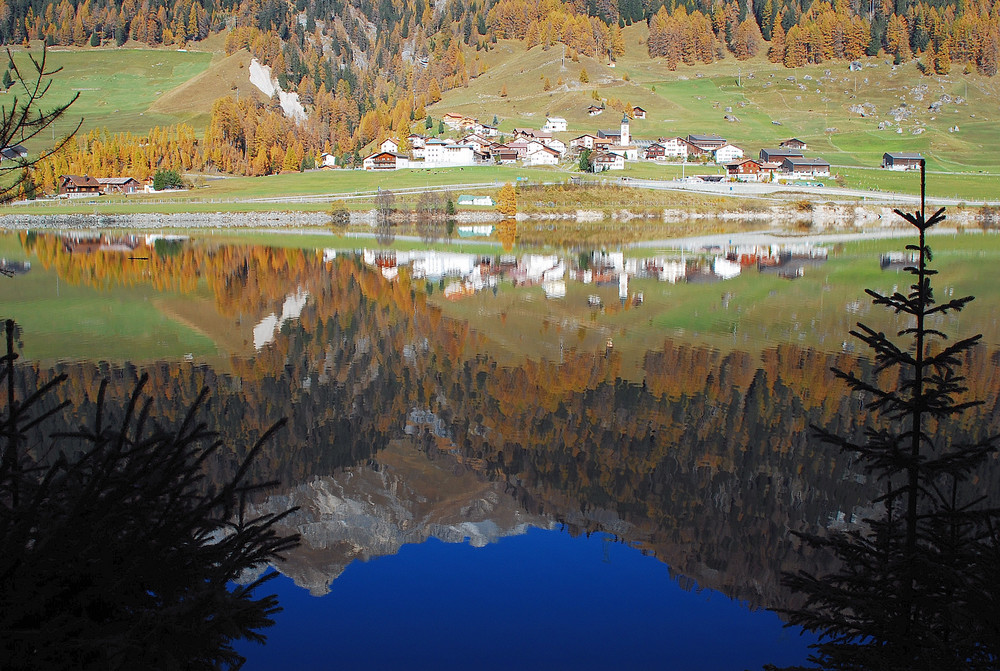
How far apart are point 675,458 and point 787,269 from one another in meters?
36.1

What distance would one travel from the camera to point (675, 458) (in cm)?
1580

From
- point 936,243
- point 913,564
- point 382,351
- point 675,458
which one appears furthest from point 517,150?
point 913,564

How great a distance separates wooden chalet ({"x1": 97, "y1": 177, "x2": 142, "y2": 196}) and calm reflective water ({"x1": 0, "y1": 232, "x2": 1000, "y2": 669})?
76.5 m

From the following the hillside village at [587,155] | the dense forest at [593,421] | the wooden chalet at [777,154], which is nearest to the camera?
the dense forest at [593,421]

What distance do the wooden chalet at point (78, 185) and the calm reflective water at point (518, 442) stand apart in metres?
76.8

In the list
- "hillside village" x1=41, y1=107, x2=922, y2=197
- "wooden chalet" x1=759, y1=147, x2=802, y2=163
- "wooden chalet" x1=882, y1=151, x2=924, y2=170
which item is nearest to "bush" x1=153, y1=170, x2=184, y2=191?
"hillside village" x1=41, y1=107, x2=922, y2=197

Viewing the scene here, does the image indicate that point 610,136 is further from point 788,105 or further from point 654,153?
point 788,105

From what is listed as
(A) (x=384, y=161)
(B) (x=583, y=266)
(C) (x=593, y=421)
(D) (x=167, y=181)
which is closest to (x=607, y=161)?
(A) (x=384, y=161)

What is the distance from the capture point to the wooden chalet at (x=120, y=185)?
359ft

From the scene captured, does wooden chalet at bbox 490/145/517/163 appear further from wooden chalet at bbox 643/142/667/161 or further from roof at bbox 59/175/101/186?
roof at bbox 59/175/101/186

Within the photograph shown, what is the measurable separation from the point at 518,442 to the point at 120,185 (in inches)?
4231

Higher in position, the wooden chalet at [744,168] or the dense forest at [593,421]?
the wooden chalet at [744,168]

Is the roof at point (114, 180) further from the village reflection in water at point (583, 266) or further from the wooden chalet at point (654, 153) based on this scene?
the wooden chalet at point (654, 153)

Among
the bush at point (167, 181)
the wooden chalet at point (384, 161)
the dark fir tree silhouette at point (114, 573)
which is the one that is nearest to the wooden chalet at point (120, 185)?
the bush at point (167, 181)
